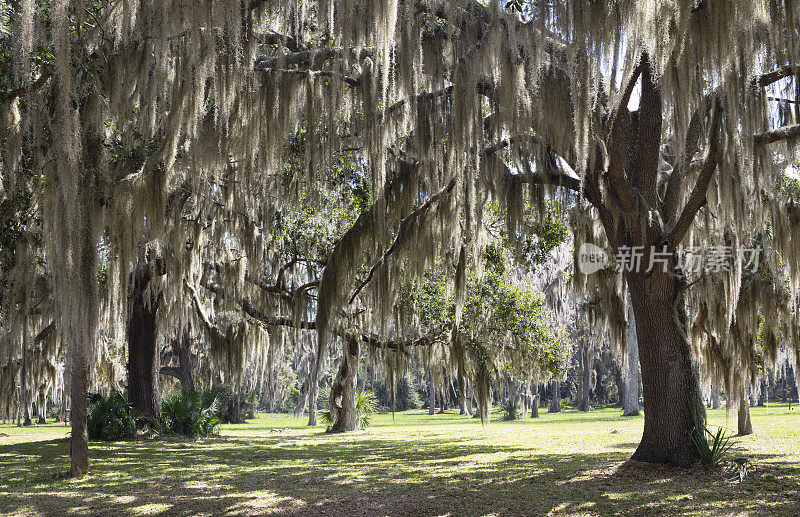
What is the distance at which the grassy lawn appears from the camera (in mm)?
5316

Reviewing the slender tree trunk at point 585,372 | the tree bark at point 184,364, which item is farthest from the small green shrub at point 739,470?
the slender tree trunk at point 585,372

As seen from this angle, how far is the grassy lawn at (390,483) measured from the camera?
17.4 feet

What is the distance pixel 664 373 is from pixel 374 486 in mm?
3509

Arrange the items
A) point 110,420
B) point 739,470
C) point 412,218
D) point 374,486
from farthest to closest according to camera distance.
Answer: point 110,420 < point 412,218 < point 374,486 < point 739,470

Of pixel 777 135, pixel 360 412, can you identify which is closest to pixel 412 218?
pixel 777 135

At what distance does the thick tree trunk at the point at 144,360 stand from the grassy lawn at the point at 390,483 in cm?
174

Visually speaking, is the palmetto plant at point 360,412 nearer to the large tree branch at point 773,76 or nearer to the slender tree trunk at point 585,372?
the large tree branch at point 773,76

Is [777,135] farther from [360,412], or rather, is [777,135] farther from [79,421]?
[360,412]

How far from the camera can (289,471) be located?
7812mm

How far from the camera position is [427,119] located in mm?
7719

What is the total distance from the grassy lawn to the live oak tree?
0.82 metres

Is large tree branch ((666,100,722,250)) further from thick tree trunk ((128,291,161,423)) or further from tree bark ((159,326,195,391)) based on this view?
tree bark ((159,326,195,391))

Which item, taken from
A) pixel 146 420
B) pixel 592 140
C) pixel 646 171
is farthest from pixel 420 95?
pixel 146 420

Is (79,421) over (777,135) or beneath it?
beneath
